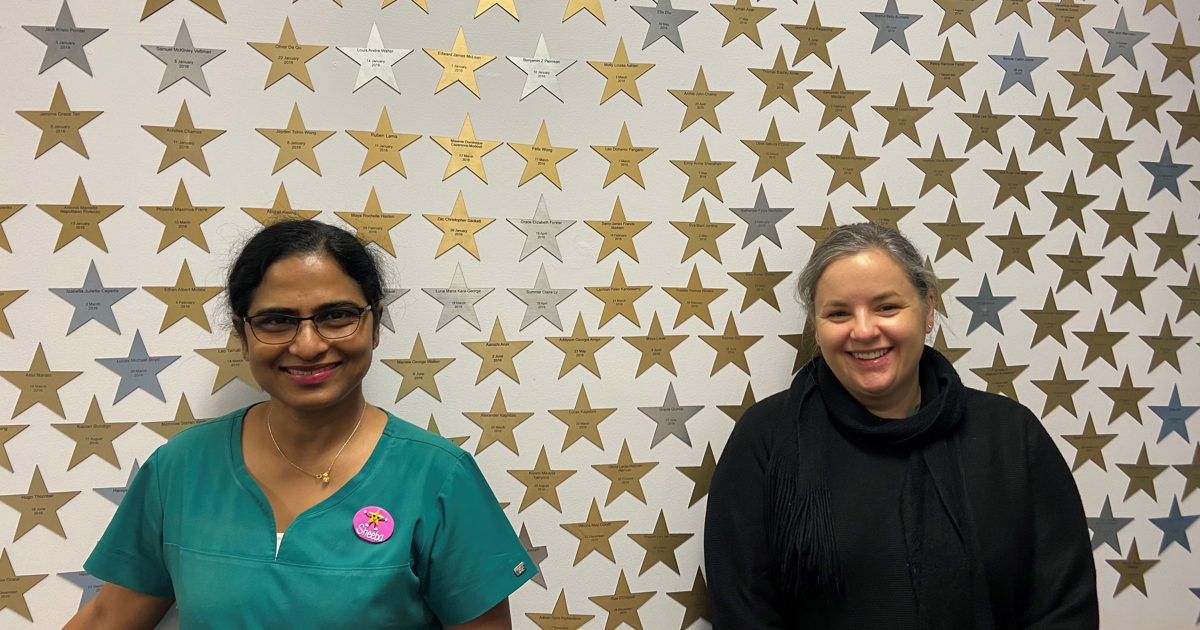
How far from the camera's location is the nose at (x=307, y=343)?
1.34 meters

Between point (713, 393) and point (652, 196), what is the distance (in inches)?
19.0

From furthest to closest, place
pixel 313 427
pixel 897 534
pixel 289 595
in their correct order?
pixel 897 534 < pixel 313 427 < pixel 289 595

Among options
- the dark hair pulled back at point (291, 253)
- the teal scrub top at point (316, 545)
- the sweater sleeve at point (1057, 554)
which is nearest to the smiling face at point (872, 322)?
the sweater sleeve at point (1057, 554)

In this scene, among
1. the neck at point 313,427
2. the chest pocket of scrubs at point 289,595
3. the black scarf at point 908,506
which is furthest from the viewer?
the black scarf at point 908,506

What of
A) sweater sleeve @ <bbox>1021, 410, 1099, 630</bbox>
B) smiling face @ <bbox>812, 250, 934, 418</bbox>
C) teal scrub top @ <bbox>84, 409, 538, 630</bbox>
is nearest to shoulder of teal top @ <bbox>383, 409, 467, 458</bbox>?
teal scrub top @ <bbox>84, 409, 538, 630</bbox>

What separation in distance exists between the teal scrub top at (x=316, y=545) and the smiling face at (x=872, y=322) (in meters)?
0.76

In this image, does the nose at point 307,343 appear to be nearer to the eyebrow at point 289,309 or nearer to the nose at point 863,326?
the eyebrow at point 289,309

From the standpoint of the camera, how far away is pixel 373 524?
137 cm

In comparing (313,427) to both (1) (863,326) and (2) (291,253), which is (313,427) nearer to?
(2) (291,253)

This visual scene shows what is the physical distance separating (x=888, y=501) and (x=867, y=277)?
1.50ft

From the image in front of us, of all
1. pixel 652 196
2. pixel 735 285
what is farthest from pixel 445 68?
pixel 735 285

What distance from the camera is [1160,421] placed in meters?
2.01

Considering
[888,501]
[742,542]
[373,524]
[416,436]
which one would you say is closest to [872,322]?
[888,501]

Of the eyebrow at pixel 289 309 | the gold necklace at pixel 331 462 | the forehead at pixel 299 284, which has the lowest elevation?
the gold necklace at pixel 331 462
